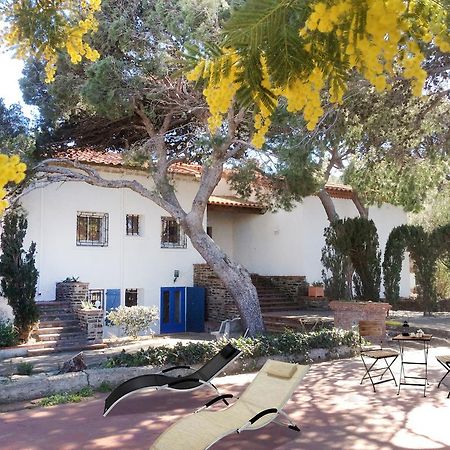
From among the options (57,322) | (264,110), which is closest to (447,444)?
(264,110)

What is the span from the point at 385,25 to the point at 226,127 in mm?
11365

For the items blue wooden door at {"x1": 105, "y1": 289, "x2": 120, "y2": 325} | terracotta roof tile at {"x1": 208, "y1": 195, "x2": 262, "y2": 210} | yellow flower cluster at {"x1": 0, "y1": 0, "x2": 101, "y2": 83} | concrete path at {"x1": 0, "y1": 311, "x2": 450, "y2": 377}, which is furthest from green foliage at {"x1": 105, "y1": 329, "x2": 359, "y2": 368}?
terracotta roof tile at {"x1": 208, "y1": 195, "x2": 262, "y2": 210}

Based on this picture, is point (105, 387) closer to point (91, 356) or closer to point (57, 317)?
point (91, 356)

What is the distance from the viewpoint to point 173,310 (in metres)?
20.4

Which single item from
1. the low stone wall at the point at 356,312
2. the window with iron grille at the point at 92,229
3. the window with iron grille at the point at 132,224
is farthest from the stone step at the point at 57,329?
the low stone wall at the point at 356,312

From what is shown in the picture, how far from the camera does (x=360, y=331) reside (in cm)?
1332

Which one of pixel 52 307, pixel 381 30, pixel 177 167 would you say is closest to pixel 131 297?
pixel 52 307

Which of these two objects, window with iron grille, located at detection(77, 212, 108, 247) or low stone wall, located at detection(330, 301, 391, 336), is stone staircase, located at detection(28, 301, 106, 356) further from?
low stone wall, located at detection(330, 301, 391, 336)

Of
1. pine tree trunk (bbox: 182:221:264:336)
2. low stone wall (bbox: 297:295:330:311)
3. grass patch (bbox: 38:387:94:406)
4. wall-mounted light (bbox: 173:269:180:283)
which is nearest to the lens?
grass patch (bbox: 38:387:94:406)

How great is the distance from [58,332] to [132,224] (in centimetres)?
525

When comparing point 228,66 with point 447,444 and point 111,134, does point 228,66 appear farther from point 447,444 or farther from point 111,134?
point 111,134

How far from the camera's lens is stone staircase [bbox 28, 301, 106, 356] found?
1516 centimetres

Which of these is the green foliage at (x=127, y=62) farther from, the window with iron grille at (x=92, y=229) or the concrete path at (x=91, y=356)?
the concrete path at (x=91, y=356)

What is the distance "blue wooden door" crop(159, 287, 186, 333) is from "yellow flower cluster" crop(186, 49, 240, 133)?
16234 millimetres
